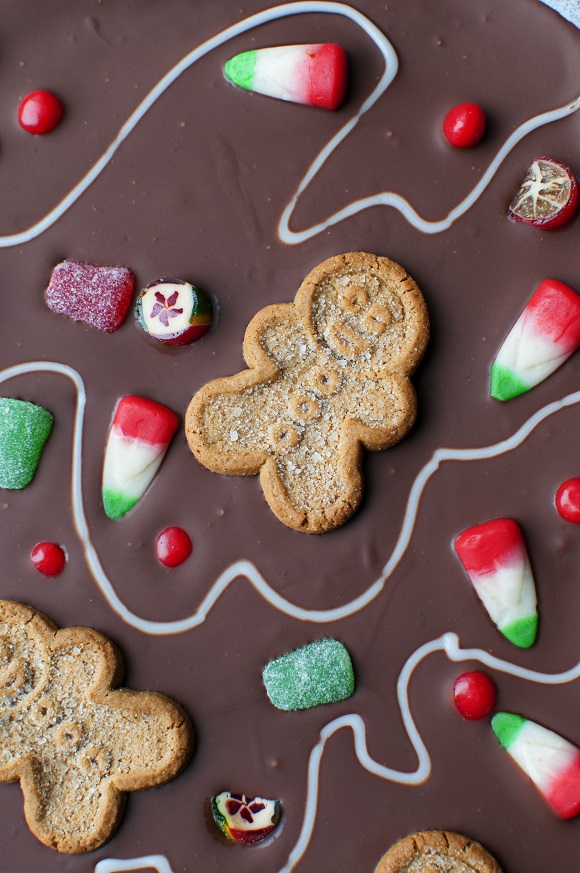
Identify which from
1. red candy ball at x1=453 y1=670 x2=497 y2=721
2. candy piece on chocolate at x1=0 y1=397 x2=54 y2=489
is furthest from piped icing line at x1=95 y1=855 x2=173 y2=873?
candy piece on chocolate at x1=0 y1=397 x2=54 y2=489

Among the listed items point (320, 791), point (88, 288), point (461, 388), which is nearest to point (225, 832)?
point (320, 791)

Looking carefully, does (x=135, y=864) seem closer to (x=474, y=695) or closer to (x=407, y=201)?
(x=474, y=695)

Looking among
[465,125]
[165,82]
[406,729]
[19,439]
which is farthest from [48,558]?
[465,125]

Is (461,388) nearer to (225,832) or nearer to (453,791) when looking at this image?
(453,791)

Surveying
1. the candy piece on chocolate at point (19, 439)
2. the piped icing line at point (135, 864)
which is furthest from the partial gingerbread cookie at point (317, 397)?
the piped icing line at point (135, 864)

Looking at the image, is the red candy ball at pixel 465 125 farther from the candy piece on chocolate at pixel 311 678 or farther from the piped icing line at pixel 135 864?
the piped icing line at pixel 135 864

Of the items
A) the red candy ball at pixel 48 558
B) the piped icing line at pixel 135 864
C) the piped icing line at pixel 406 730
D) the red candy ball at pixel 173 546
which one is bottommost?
the piped icing line at pixel 135 864
